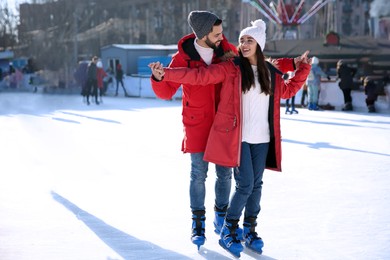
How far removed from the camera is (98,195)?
5.14 m

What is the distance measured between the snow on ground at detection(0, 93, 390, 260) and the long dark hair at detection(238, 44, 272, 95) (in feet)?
3.20

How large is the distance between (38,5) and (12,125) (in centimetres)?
3861

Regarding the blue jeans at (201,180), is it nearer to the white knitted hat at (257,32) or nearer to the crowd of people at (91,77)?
the white knitted hat at (257,32)

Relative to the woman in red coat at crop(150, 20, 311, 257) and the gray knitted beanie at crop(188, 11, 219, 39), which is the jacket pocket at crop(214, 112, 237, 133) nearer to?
the woman in red coat at crop(150, 20, 311, 257)

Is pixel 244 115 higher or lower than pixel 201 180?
higher

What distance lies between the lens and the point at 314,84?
14.2 m

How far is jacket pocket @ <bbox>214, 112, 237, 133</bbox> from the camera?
333cm

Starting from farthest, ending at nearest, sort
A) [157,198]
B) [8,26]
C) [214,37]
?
[8,26], [157,198], [214,37]

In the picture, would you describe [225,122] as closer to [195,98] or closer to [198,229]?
[195,98]

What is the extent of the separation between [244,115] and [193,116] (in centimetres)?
30

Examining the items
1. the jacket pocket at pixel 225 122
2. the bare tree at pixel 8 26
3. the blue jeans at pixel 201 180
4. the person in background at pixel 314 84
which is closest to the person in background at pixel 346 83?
the person in background at pixel 314 84

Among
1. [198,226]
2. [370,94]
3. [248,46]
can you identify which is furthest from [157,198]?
[370,94]

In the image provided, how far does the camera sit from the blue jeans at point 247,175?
3.38m

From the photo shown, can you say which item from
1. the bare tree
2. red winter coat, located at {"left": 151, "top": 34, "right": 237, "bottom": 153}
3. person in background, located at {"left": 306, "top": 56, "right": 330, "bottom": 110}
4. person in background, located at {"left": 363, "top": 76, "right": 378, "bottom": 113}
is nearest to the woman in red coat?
red winter coat, located at {"left": 151, "top": 34, "right": 237, "bottom": 153}
